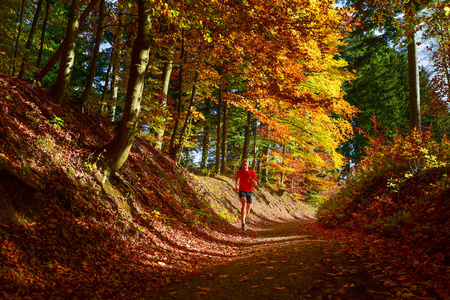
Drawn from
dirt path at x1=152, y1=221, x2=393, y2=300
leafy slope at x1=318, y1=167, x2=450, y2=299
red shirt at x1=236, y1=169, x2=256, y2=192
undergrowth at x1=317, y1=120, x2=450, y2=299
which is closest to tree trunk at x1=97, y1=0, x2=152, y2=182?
dirt path at x1=152, y1=221, x2=393, y2=300

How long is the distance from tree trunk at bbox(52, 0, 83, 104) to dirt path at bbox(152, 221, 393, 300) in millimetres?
5586

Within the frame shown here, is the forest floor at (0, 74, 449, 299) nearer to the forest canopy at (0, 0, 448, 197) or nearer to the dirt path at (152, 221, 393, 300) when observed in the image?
the dirt path at (152, 221, 393, 300)

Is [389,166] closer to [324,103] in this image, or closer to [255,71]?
[324,103]

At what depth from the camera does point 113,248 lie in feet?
14.3

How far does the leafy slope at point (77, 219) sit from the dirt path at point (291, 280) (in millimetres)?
561

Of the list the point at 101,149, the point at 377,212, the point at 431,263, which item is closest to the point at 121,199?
the point at 101,149

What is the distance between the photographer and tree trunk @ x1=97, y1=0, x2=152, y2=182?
5789mm

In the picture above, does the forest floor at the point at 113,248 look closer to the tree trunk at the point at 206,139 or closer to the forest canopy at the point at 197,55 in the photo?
the forest canopy at the point at 197,55


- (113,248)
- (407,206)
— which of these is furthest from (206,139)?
(113,248)

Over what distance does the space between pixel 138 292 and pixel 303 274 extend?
2.14m

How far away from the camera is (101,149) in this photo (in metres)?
6.06

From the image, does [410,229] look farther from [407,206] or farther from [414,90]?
[414,90]

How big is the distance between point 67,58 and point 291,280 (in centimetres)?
698

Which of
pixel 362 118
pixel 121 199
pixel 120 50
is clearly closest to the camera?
pixel 121 199
